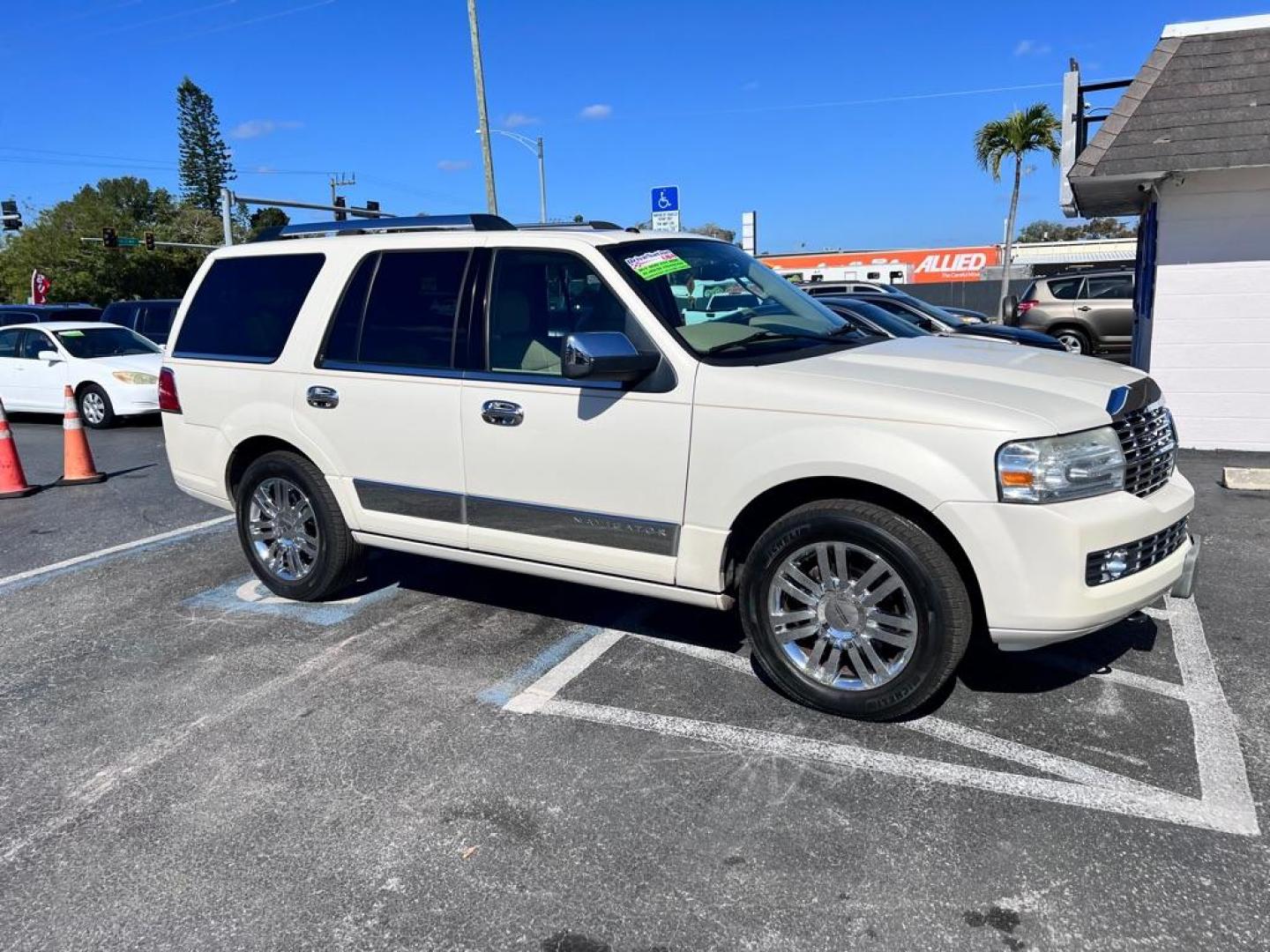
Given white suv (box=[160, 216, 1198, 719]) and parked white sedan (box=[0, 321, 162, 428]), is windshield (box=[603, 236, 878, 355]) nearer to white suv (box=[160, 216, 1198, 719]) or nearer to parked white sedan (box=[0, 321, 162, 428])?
white suv (box=[160, 216, 1198, 719])

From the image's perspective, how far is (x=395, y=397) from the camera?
15.4 ft

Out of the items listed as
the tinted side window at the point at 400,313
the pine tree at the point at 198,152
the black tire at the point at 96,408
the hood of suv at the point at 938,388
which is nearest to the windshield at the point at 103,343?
the black tire at the point at 96,408

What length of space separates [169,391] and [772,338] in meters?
3.68

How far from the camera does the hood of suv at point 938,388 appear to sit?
343 centimetres

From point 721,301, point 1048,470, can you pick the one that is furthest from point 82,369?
point 1048,470

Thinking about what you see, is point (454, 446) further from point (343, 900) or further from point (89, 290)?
point (89, 290)

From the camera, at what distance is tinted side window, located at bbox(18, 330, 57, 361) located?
14.0m

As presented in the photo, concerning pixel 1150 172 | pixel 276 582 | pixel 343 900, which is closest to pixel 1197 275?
pixel 1150 172

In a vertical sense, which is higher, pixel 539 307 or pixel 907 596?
pixel 539 307

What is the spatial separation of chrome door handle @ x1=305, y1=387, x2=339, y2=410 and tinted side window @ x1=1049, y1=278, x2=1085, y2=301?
17.8 m

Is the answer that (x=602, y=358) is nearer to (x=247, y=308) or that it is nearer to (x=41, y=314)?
(x=247, y=308)

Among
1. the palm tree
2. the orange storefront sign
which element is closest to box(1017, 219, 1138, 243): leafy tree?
the orange storefront sign

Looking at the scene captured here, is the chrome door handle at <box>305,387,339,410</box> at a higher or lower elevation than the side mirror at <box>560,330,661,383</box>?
lower

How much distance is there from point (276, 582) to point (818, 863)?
3.66 m
